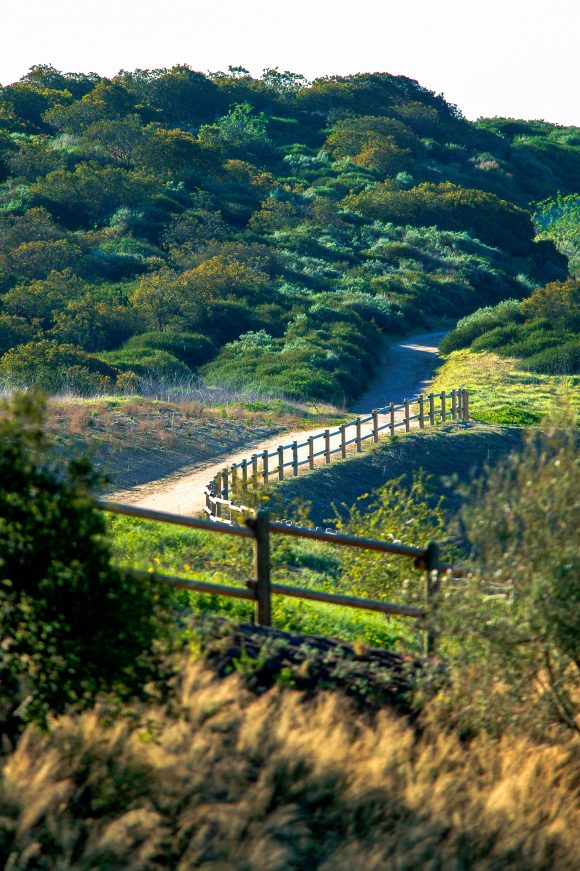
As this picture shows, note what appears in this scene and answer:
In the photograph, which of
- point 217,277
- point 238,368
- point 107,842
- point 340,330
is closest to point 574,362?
point 340,330

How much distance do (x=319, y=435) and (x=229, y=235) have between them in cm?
3263

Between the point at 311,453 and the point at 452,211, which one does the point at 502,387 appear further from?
the point at 452,211

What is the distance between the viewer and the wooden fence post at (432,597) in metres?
7.37

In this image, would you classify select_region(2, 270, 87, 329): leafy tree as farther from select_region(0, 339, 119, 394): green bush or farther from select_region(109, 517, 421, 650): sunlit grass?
select_region(109, 517, 421, 650): sunlit grass

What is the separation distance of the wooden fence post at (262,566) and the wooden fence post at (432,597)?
1.21 metres

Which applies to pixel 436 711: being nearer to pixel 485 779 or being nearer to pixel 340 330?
pixel 485 779

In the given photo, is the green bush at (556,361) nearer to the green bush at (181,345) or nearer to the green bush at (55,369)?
the green bush at (181,345)

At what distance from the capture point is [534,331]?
145 feet

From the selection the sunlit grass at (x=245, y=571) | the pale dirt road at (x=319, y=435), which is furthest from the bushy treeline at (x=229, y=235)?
the sunlit grass at (x=245, y=571)

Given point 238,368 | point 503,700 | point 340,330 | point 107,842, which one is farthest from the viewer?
point 340,330

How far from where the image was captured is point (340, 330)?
44.2 metres

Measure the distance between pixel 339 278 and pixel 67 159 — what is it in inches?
638

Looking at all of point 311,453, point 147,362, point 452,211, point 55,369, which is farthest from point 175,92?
point 311,453

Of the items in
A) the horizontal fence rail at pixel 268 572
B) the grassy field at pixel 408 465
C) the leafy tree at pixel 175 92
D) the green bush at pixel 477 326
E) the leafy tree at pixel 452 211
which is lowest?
the grassy field at pixel 408 465
